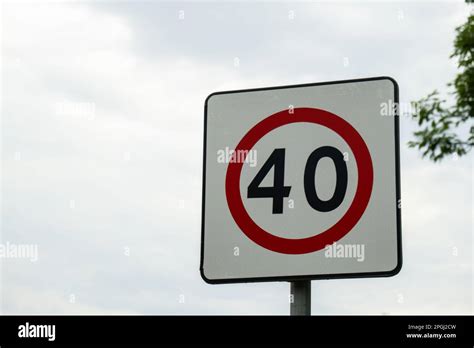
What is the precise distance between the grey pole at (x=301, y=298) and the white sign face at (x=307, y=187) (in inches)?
1.6

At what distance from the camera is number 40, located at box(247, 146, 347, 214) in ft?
9.99

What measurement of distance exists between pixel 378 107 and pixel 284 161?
1.55 feet

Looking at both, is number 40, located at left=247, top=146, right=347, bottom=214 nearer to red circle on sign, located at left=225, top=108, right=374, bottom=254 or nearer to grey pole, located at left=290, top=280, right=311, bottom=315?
red circle on sign, located at left=225, top=108, right=374, bottom=254

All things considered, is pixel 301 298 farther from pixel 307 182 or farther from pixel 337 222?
pixel 307 182

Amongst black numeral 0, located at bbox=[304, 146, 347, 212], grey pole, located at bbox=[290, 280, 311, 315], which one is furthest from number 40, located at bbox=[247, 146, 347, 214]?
grey pole, located at bbox=[290, 280, 311, 315]

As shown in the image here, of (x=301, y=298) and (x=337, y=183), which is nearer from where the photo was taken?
(x=301, y=298)

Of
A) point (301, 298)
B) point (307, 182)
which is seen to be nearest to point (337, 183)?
point (307, 182)

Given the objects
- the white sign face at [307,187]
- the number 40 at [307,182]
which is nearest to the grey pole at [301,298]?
the white sign face at [307,187]

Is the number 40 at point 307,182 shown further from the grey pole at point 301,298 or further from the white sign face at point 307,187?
the grey pole at point 301,298

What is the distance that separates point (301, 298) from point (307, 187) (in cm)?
48

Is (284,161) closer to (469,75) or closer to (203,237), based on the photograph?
(203,237)

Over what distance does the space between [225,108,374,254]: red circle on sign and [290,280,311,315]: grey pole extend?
14 cm

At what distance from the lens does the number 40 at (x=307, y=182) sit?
3.04 m

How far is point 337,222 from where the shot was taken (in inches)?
119
